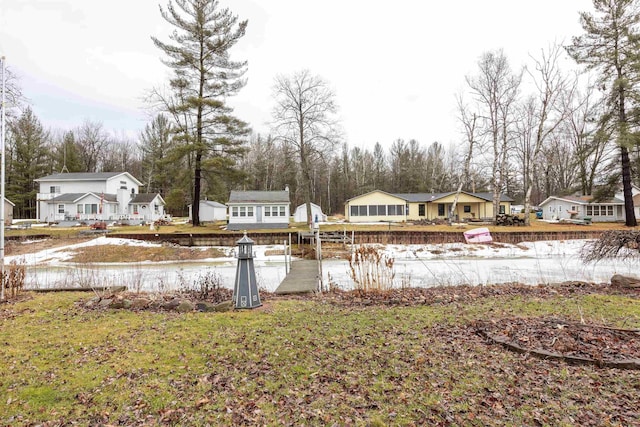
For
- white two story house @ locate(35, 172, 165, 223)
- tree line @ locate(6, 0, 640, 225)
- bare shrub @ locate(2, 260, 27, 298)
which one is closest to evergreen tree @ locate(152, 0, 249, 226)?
tree line @ locate(6, 0, 640, 225)

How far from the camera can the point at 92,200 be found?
1315 inches

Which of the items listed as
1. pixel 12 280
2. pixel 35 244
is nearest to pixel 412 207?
pixel 35 244

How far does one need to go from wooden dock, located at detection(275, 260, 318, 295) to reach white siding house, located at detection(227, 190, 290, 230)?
16.0 m

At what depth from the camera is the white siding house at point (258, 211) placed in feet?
95.4

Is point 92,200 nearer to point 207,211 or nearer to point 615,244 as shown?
point 207,211

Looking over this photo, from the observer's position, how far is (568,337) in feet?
14.1

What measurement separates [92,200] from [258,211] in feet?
54.7

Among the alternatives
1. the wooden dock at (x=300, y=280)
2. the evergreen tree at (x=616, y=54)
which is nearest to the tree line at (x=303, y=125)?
the evergreen tree at (x=616, y=54)

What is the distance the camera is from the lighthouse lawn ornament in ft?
21.0

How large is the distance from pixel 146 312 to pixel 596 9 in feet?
109

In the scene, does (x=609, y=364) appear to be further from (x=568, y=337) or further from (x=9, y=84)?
(x=9, y=84)

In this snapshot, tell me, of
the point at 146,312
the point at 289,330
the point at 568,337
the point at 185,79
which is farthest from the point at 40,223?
the point at 568,337

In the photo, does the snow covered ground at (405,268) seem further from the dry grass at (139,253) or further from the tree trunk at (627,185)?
the tree trunk at (627,185)

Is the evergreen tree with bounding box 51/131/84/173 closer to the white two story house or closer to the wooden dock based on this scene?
the white two story house
